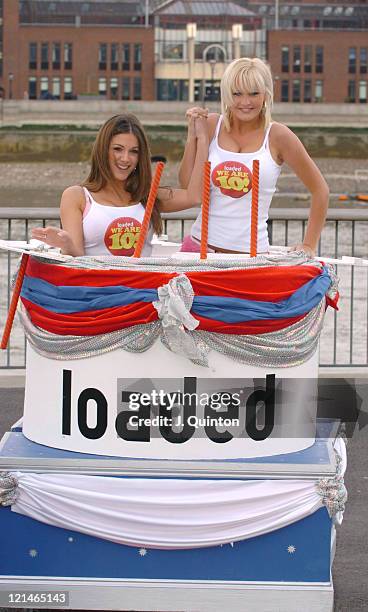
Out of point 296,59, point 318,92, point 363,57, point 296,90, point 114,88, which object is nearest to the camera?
point 114,88

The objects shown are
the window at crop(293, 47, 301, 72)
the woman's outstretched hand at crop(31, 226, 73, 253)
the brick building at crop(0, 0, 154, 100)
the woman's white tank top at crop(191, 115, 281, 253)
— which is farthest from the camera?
the window at crop(293, 47, 301, 72)

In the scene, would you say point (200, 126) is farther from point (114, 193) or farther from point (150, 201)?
point (150, 201)

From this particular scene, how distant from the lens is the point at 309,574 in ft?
11.8

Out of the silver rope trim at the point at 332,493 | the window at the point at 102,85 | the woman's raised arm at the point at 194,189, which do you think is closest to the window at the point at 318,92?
the window at the point at 102,85

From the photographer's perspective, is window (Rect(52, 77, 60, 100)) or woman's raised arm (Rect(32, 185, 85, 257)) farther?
window (Rect(52, 77, 60, 100))

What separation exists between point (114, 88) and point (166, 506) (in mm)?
111521

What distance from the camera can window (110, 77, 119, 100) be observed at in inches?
4461

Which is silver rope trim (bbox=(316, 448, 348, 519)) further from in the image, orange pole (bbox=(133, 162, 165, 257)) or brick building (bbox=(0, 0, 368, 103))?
brick building (bbox=(0, 0, 368, 103))

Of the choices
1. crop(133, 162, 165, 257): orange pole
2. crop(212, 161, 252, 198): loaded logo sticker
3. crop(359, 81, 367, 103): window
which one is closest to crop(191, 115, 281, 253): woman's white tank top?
crop(212, 161, 252, 198): loaded logo sticker

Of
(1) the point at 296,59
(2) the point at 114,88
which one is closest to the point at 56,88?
(2) the point at 114,88

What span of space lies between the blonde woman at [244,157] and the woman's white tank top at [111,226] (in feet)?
0.83

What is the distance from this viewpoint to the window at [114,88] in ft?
372

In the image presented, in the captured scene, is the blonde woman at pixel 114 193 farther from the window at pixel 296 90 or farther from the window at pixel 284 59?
the window at pixel 296 90

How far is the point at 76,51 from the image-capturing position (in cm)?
11294
